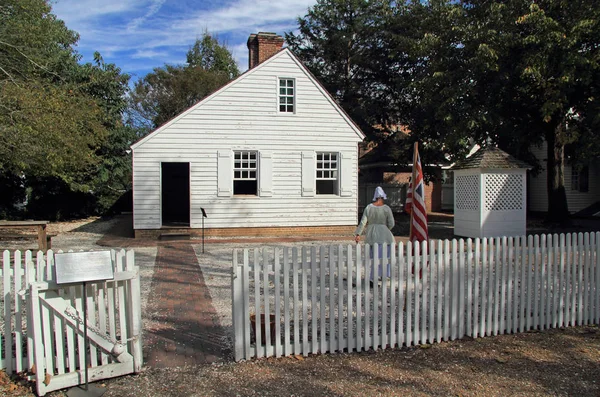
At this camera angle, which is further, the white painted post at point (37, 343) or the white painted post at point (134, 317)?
the white painted post at point (134, 317)

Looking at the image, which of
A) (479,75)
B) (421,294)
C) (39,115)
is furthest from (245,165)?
(421,294)

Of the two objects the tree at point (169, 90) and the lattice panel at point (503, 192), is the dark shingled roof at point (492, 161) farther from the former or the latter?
the tree at point (169, 90)

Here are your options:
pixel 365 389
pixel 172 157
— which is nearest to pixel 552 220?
pixel 172 157

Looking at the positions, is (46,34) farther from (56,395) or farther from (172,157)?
(56,395)

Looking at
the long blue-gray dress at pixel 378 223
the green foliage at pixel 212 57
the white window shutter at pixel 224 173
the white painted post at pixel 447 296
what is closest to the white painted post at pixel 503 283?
the white painted post at pixel 447 296

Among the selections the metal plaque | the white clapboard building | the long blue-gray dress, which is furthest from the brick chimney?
the metal plaque

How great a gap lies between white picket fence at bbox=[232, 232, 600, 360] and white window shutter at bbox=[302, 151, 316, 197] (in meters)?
10.8

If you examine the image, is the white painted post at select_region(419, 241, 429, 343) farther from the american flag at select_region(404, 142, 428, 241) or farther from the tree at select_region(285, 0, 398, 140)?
the tree at select_region(285, 0, 398, 140)

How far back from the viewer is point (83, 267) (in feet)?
13.1

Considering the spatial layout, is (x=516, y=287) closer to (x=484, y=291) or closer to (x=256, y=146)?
(x=484, y=291)

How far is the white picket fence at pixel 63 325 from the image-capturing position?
4.04 m

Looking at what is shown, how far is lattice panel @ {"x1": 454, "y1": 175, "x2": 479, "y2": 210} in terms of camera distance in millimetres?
15414

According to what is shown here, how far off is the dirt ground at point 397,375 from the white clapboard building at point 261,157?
1148 cm

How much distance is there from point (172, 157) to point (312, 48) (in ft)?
48.9
